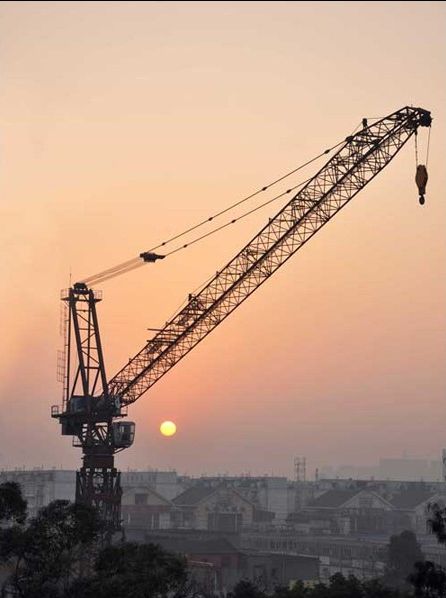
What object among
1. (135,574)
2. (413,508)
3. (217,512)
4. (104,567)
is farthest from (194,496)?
(135,574)

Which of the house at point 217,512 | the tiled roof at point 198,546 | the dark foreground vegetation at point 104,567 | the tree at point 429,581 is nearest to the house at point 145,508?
the house at point 217,512

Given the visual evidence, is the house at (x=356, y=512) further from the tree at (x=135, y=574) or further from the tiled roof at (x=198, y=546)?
the tree at (x=135, y=574)

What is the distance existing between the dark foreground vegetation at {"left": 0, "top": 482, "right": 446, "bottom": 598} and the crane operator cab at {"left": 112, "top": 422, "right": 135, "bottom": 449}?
94.4 feet

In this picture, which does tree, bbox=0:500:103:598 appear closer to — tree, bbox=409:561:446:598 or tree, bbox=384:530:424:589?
tree, bbox=409:561:446:598

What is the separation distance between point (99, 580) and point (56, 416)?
42.9 meters

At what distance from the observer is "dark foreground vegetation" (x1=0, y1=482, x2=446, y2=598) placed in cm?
3997

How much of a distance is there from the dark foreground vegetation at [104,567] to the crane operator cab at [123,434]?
94.4 ft

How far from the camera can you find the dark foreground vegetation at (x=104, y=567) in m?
40.0

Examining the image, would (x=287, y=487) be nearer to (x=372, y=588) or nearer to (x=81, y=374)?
(x=81, y=374)

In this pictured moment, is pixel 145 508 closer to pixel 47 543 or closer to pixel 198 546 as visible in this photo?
pixel 198 546

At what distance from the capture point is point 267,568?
91.0 m

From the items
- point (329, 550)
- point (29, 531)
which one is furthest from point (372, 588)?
point (329, 550)

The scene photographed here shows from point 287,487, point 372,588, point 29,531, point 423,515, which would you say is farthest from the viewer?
point 287,487

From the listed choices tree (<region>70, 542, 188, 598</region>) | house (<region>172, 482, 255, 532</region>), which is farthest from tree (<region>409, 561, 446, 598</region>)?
house (<region>172, 482, 255, 532</region>)
